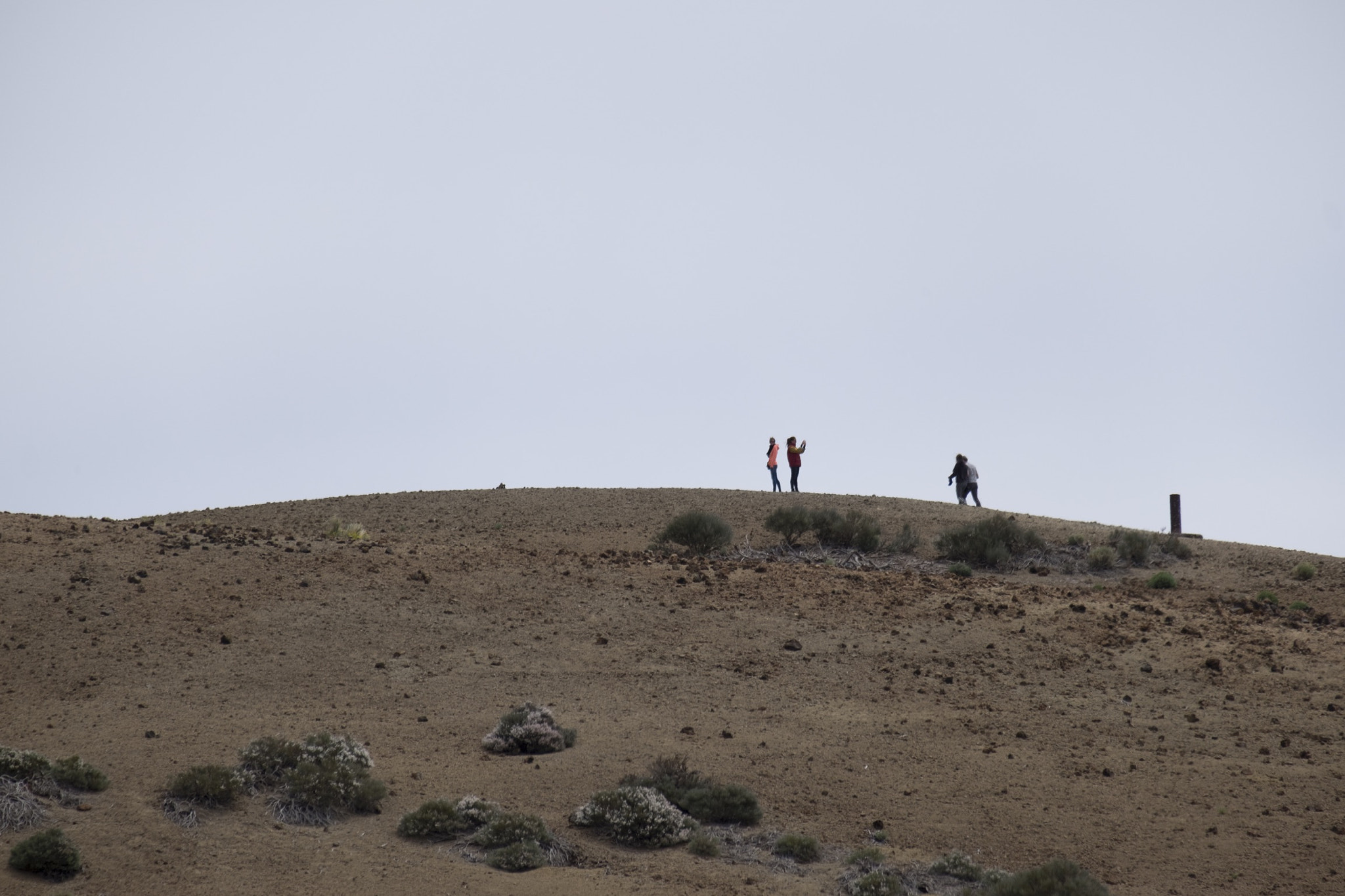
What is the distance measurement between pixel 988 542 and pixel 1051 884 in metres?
17.2

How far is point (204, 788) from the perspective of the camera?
11.1 meters

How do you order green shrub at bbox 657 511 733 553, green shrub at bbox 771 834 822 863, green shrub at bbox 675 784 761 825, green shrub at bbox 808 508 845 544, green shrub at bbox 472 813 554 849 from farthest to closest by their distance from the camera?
1. green shrub at bbox 808 508 845 544
2. green shrub at bbox 657 511 733 553
3. green shrub at bbox 675 784 761 825
4. green shrub at bbox 771 834 822 863
5. green shrub at bbox 472 813 554 849

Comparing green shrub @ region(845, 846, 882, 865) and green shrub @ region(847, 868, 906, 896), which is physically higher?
green shrub @ region(845, 846, 882, 865)

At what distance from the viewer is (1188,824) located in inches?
461

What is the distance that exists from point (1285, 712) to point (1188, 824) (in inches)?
168

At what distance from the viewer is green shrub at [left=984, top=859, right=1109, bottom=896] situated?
9.49m

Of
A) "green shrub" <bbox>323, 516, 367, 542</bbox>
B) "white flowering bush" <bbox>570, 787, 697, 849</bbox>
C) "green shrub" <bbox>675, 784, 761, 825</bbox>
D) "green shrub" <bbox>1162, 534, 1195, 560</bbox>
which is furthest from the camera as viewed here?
"green shrub" <bbox>1162, 534, 1195, 560</bbox>

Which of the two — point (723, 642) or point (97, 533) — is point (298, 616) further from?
point (723, 642)

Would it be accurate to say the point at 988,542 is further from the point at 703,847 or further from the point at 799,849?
the point at 703,847

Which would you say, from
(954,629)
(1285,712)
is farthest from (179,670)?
(1285,712)

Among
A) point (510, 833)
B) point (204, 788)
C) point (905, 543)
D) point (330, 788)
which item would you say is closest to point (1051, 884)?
point (510, 833)

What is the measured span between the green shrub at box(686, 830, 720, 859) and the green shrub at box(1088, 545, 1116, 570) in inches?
699

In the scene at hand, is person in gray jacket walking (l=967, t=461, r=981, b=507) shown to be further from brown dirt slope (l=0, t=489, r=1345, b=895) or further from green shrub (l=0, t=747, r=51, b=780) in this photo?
green shrub (l=0, t=747, r=51, b=780)

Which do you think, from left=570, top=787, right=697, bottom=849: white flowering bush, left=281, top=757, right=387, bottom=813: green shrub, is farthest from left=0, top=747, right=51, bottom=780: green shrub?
left=570, top=787, right=697, bottom=849: white flowering bush
